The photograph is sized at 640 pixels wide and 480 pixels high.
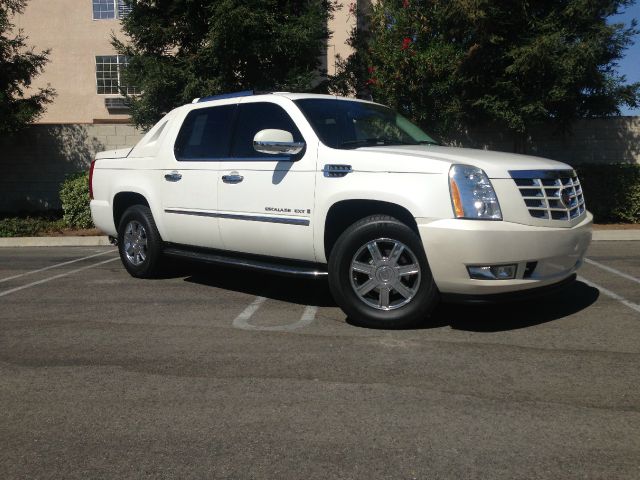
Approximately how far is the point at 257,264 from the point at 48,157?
436 inches

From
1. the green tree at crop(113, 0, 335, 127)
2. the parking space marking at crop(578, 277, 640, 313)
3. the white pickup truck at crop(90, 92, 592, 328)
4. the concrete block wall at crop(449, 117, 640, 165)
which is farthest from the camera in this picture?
the concrete block wall at crop(449, 117, 640, 165)

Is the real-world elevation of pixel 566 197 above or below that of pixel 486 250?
above

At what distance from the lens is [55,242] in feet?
41.0

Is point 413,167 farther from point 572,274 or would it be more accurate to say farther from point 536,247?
point 572,274

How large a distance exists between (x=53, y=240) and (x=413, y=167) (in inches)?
360

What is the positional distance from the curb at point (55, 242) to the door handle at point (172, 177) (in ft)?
18.0

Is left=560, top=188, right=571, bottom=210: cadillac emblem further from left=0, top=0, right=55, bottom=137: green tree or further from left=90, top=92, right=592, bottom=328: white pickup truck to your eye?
left=0, top=0, right=55, bottom=137: green tree

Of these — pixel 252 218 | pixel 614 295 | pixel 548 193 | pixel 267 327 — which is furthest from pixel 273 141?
pixel 614 295

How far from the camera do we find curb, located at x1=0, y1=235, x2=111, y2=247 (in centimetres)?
1238

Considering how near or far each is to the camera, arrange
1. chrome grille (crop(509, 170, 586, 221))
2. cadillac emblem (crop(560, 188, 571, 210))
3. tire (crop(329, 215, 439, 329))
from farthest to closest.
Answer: cadillac emblem (crop(560, 188, 571, 210)) → tire (crop(329, 215, 439, 329)) → chrome grille (crop(509, 170, 586, 221))

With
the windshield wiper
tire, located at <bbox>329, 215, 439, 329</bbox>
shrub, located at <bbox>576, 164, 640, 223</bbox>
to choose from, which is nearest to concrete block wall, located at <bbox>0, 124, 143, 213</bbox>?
shrub, located at <bbox>576, 164, 640, 223</bbox>

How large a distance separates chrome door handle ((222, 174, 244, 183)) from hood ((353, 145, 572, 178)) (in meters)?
1.30

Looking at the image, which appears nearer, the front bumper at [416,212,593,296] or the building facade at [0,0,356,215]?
the front bumper at [416,212,593,296]

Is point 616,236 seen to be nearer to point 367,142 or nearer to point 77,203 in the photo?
point 367,142
